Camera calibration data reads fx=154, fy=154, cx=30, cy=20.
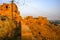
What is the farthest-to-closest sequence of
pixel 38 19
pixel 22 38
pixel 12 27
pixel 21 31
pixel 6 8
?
1. pixel 38 19
2. pixel 6 8
3. pixel 12 27
4. pixel 21 31
5. pixel 22 38

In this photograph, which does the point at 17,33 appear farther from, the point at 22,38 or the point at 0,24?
the point at 0,24

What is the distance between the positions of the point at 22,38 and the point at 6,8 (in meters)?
25.6

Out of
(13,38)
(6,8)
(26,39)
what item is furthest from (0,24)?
(6,8)

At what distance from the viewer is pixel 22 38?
14383mm

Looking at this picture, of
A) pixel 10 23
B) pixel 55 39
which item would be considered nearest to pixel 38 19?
pixel 55 39

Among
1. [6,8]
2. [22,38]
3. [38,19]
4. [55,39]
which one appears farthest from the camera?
[38,19]

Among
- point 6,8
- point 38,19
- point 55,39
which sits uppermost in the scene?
point 6,8

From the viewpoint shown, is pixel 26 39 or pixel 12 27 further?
pixel 12 27

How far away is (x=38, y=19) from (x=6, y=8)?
10008 millimetres

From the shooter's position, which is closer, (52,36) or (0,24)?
(0,24)

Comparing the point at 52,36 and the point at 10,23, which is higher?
the point at 10,23

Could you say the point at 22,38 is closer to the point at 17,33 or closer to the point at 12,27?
the point at 17,33

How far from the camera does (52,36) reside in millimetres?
32781

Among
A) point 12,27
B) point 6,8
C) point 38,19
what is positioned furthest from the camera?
point 38,19
